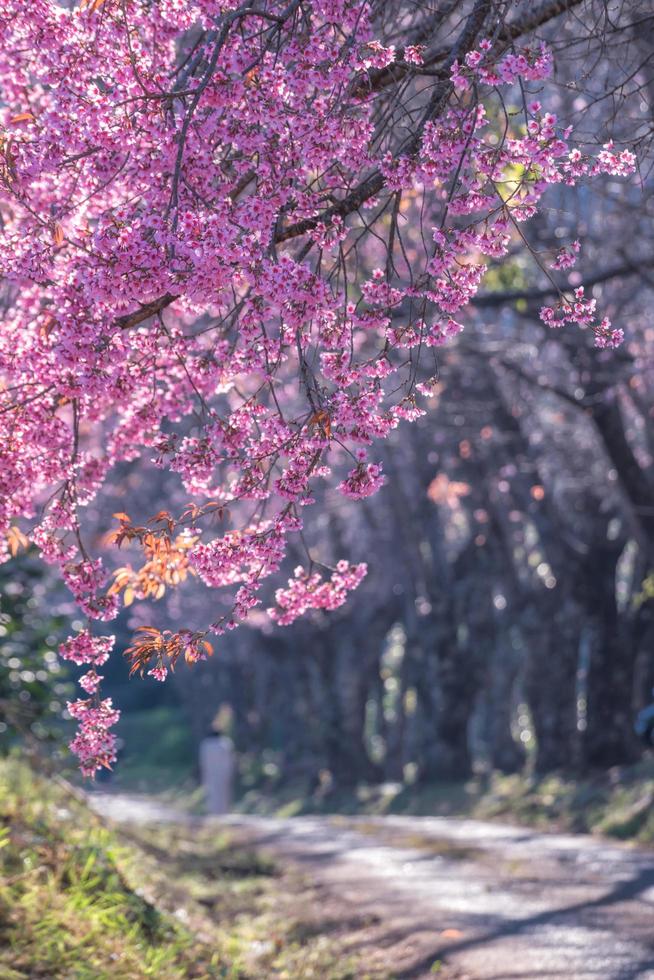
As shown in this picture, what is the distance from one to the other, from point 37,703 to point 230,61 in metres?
9.61

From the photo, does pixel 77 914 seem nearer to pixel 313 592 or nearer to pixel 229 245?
pixel 313 592

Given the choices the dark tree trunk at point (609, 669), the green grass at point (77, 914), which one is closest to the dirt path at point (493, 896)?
the green grass at point (77, 914)

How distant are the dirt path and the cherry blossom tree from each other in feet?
12.1

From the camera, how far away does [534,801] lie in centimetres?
2291

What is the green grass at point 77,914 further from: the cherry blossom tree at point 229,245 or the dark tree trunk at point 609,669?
the dark tree trunk at point 609,669

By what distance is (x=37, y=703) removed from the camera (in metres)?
14.7

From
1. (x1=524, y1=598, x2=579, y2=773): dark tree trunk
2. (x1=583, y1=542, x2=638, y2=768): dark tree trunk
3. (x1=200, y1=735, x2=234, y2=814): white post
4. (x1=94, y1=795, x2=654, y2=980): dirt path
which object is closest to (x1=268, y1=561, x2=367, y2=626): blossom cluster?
(x1=94, y1=795, x2=654, y2=980): dirt path

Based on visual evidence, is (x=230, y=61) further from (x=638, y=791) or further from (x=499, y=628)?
(x=499, y=628)

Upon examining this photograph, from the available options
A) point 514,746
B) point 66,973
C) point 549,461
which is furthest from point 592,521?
point 66,973

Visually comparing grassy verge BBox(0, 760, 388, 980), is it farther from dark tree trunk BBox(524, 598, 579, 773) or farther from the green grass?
dark tree trunk BBox(524, 598, 579, 773)

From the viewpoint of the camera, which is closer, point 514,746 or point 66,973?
point 66,973

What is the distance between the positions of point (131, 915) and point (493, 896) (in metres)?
3.98

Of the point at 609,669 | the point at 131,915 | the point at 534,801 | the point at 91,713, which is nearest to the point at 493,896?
the point at 131,915

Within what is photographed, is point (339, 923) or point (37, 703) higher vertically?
point (37, 703)
